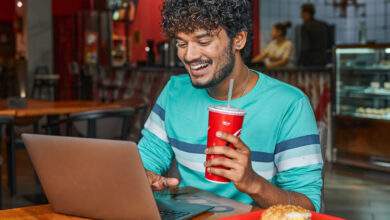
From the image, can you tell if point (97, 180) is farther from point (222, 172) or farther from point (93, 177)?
point (222, 172)

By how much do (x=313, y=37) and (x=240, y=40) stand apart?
710 centimetres

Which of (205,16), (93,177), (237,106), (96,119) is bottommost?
(96,119)

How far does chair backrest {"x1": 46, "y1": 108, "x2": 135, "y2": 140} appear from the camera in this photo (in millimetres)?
4562

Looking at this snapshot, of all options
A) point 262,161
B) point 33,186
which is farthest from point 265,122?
point 33,186

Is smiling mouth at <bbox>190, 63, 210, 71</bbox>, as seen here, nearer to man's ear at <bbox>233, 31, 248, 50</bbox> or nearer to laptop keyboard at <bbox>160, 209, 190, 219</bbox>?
man's ear at <bbox>233, 31, 248, 50</bbox>

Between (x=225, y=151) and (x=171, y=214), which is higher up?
(x=225, y=151)

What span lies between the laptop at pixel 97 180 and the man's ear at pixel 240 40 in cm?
55

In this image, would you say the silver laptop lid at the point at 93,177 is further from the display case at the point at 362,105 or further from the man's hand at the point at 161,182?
the display case at the point at 362,105

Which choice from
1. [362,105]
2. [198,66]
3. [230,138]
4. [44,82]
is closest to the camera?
[230,138]

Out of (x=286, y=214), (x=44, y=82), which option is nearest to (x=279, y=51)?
(x=44, y=82)

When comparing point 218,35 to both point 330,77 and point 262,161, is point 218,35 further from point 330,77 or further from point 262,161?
point 330,77

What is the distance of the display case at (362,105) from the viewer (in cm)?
670

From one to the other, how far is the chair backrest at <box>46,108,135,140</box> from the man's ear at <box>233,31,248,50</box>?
9.08ft

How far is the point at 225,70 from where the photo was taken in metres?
1.86
